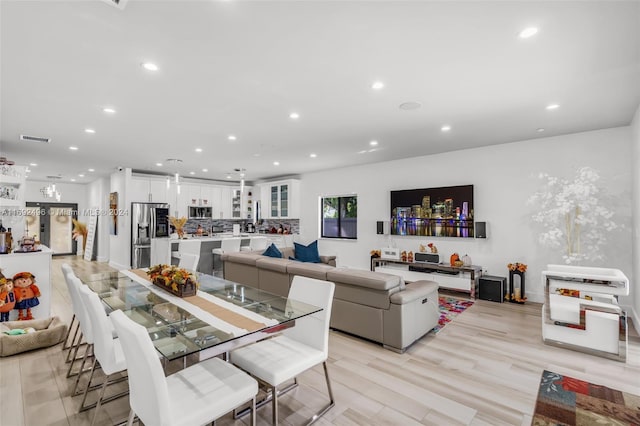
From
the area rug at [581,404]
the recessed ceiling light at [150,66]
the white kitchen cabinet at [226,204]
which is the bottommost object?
the area rug at [581,404]

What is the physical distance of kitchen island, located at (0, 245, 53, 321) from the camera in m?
3.84

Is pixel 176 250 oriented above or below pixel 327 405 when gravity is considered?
above

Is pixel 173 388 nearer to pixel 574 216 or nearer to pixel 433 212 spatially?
pixel 433 212

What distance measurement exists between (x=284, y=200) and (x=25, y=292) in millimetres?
6009

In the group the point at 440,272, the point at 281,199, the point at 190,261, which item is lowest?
the point at 440,272

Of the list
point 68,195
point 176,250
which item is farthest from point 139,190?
point 68,195

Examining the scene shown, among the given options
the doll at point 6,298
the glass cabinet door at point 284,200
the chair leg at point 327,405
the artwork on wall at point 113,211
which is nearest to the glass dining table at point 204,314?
the chair leg at point 327,405

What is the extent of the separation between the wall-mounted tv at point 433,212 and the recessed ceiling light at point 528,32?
151 inches

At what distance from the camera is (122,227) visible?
8.06 metres

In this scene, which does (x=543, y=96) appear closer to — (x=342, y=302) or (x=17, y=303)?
(x=342, y=302)

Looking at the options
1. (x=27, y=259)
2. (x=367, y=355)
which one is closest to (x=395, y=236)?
(x=367, y=355)

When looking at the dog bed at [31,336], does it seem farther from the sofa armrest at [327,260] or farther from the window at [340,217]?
the window at [340,217]

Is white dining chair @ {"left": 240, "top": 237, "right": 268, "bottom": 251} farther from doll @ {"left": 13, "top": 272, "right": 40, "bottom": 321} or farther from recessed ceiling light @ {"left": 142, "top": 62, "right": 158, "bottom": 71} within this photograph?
recessed ceiling light @ {"left": 142, "top": 62, "right": 158, "bottom": 71}

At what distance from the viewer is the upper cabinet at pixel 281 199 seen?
8.81 m
